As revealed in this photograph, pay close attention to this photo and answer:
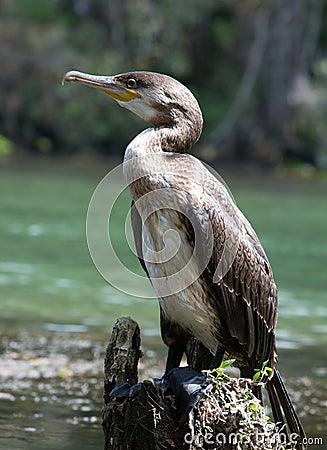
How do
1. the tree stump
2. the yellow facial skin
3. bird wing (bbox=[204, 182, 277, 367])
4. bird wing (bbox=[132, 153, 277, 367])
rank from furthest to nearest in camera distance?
1. the yellow facial skin
2. bird wing (bbox=[204, 182, 277, 367])
3. bird wing (bbox=[132, 153, 277, 367])
4. the tree stump

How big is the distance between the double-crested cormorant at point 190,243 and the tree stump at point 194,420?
1.11 feet

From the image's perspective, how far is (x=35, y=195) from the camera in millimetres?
21406

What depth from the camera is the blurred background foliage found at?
32594 mm

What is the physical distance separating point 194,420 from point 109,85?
1821 millimetres

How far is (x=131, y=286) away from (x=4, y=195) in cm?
999

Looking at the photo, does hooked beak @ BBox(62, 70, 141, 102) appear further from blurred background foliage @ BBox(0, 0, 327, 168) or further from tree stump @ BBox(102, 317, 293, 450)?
blurred background foliage @ BBox(0, 0, 327, 168)

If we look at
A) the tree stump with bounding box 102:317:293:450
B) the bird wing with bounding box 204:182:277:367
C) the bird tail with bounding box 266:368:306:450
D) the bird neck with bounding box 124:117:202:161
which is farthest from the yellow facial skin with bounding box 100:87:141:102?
the bird tail with bounding box 266:368:306:450

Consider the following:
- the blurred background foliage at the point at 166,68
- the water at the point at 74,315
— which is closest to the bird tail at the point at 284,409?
the water at the point at 74,315

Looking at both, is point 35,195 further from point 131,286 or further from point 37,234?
point 131,286

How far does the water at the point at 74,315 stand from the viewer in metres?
7.00

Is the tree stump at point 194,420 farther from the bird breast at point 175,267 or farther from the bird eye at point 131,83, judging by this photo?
the bird eye at point 131,83

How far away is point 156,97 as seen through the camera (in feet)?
17.2

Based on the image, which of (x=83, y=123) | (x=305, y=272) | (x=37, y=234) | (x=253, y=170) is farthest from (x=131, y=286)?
(x=83, y=123)

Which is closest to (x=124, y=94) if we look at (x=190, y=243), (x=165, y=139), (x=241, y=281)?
(x=165, y=139)
